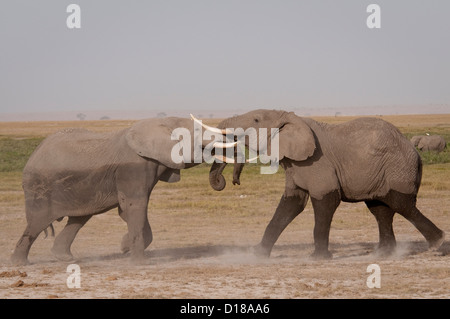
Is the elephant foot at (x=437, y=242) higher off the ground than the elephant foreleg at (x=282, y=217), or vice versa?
the elephant foreleg at (x=282, y=217)

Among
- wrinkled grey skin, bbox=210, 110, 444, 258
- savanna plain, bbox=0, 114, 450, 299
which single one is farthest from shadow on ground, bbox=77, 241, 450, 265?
wrinkled grey skin, bbox=210, 110, 444, 258

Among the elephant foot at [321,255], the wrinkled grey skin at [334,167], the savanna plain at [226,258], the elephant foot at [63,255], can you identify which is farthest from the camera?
the elephant foot at [63,255]

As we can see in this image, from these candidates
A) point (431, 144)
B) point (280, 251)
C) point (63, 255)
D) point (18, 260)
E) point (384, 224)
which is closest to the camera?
point (18, 260)

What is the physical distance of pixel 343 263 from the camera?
36.4 feet

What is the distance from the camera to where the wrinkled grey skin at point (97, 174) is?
11227mm

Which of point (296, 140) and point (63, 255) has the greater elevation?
point (296, 140)

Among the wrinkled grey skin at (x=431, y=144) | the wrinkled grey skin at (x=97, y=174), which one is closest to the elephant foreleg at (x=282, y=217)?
the wrinkled grey skin at (x=97, y=174)

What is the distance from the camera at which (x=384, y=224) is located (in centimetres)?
1225

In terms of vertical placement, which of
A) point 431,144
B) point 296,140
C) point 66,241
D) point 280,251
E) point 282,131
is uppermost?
point 282,131

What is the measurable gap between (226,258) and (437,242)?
3.22m

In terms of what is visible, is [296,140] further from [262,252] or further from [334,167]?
[262,252]

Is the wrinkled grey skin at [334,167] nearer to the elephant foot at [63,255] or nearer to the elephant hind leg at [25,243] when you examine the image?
the elephant foot at [63,255]

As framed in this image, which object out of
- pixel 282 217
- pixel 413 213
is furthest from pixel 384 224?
pixel 282 217
